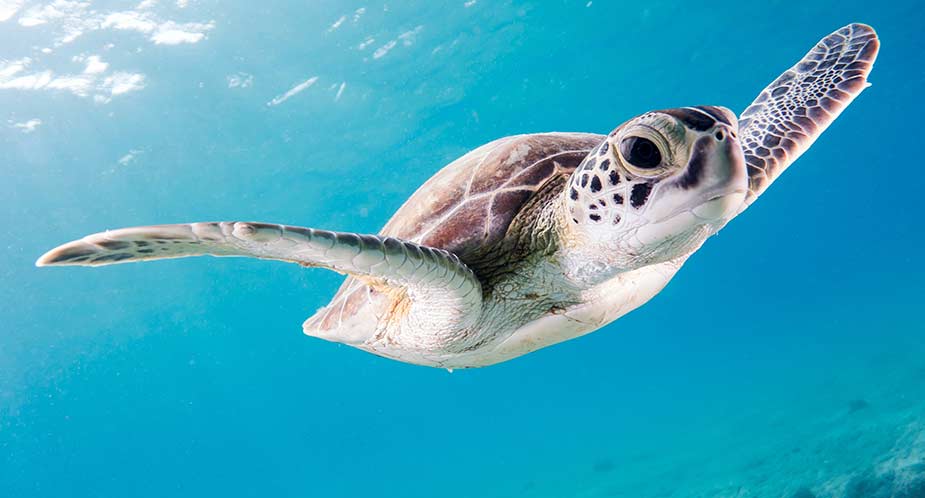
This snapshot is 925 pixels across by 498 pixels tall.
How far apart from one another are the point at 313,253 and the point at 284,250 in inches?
3.4

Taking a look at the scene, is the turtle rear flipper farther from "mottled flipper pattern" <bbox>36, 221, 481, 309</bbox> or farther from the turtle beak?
the turtle beak

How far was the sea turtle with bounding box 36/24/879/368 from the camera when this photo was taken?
1447 mm

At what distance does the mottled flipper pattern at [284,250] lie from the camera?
1.29 metres

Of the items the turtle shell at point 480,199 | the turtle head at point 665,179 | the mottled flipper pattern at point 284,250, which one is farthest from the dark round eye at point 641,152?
the turtle shell at point 480,199

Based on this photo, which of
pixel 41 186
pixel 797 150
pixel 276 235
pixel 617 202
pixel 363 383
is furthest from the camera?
pixel 363 383

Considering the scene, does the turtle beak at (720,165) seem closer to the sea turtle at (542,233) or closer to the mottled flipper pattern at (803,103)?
the sea turtle at (542,233)

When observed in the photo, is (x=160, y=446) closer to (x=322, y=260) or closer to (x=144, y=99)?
(x=144, y=99)

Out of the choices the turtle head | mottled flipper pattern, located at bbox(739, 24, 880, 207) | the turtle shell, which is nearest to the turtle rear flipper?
the turtle shell

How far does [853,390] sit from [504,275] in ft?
73.0

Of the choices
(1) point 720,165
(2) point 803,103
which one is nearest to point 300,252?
(1) point 720,165

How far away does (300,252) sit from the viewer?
1.57 metres

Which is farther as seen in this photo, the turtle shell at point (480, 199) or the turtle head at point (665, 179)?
the turtle shell at point (480, 199)

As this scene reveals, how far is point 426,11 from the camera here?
46.5 feet


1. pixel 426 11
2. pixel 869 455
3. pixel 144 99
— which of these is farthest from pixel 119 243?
pixel 144 99
